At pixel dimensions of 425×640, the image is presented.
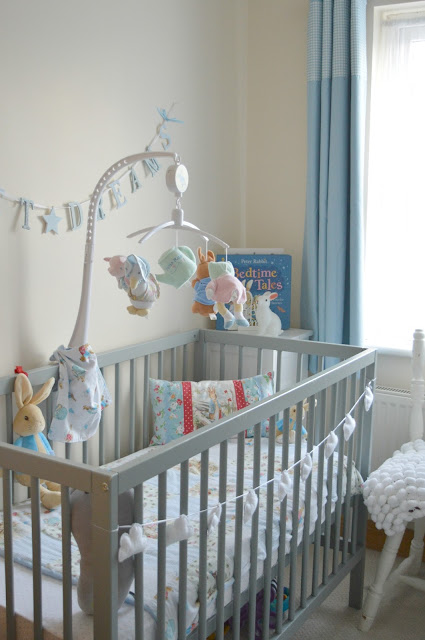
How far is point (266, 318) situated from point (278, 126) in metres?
0.84

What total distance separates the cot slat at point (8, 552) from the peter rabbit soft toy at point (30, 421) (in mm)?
467

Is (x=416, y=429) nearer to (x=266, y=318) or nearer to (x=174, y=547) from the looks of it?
(x=266, y=318)

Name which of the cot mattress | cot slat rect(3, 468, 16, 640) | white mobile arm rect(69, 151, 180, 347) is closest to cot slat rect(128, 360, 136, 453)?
the cot mattress

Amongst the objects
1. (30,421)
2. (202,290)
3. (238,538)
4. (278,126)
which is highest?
(278,126)

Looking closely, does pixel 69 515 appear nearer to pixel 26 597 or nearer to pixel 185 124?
pixel 26 597

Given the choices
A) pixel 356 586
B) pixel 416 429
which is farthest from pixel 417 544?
pixel 416 429

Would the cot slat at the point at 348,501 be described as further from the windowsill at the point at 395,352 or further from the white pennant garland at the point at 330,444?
the windowsill at the point at 395,352

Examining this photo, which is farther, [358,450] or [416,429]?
[416,429]

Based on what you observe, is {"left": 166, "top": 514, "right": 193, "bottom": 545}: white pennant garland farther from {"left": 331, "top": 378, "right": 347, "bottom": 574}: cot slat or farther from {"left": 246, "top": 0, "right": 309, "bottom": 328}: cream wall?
{"left": 246, "top": 0, "right": 309, "bottom": 328}: cream wall

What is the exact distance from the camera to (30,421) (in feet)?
5.92

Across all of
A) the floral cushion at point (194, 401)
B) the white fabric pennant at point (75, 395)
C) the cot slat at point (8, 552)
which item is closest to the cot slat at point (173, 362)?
the floral cushion at point (194, 401)

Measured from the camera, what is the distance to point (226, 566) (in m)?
1.62

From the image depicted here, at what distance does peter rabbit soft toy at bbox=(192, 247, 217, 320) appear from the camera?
2.04m

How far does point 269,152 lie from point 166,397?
1.18m
